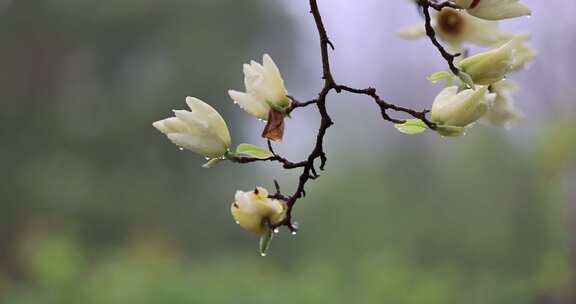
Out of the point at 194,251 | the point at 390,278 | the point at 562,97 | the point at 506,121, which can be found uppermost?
the point at 506,121

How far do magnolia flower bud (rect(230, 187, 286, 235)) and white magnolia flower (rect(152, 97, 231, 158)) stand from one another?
0.18ft

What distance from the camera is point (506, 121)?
99 cm

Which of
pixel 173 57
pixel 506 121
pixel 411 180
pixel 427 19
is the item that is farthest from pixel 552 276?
pixel 173 57

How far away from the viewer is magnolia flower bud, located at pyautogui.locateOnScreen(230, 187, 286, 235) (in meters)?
0.83

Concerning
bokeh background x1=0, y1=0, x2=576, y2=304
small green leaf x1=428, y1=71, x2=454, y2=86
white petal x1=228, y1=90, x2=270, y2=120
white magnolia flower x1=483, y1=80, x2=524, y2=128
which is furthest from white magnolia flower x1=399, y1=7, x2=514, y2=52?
bokeh background x1=0, y1=0, x2=576, y2=304

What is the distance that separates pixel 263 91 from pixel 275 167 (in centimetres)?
589

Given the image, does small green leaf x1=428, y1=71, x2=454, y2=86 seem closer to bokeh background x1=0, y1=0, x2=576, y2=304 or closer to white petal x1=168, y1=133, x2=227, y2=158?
white petal x1=168, y1=133, x2=227, y2=158

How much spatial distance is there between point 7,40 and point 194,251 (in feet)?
8.30

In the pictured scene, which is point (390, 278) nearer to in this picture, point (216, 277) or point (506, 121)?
point (216, 277)

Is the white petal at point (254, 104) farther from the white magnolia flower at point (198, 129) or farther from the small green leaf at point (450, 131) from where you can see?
the small green leaf at point (450, 131)

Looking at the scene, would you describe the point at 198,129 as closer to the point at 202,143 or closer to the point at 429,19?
the point at 202,143

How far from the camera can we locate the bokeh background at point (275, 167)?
3.90 m

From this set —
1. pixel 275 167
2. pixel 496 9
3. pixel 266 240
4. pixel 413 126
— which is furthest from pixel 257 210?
pixel 275 167

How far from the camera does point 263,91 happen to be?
31.2 inches
